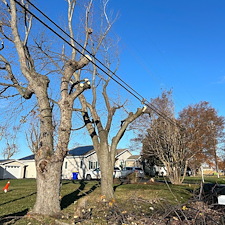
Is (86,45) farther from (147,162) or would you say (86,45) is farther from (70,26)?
(147,162)

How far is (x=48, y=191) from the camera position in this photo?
692cm

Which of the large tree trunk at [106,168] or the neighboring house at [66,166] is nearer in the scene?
the large tree trunk at [106,168]

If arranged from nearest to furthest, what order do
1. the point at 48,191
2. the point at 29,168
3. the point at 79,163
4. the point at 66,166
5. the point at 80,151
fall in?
the point at 48,191, the point at 66,166, the point at 79,163, the point at 29,168, the point at 80,151

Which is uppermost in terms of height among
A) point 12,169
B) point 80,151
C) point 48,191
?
point 80,151

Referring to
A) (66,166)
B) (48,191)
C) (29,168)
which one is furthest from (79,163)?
(48,191)

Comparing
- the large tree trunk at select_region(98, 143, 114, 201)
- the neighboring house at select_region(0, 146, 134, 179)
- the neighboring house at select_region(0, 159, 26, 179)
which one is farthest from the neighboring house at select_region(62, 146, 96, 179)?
the large tree trunk at select_region(98, 143, 114, 201)

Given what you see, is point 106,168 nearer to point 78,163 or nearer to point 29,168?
point 78,163

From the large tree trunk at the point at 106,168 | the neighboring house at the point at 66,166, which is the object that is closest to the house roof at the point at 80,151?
the neighboring house at the point at 66,166

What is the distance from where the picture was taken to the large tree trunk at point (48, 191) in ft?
22.4

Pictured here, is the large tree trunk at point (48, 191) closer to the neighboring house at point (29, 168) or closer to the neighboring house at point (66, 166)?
the neighboring house at point (66, 166)

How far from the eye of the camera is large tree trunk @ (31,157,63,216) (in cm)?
684

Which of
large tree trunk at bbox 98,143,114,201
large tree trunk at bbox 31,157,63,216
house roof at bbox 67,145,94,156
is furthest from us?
house roof at bbox 67,145,94,156

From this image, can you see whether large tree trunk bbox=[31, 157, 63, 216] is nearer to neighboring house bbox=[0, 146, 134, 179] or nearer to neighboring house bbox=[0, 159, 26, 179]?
neighboring house bbox=[0, 146, 134, 179]

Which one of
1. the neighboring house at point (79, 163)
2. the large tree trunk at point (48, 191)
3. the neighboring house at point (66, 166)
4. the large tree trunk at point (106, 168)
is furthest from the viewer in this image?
the neighboring house at point (66, 166)
